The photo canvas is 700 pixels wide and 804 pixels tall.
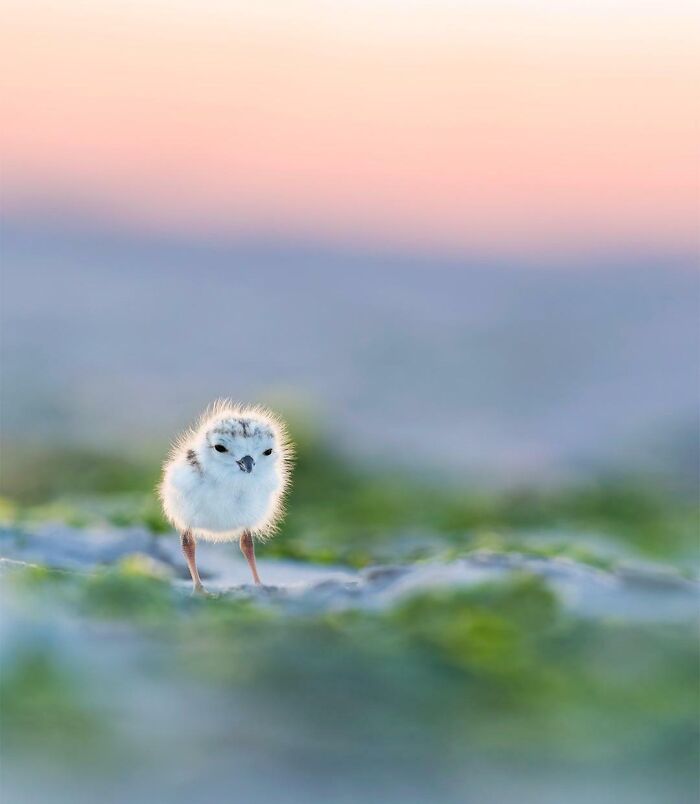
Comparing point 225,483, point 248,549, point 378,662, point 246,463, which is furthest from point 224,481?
point 378,662

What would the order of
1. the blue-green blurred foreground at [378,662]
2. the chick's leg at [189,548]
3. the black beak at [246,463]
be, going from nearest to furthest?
the blue-green blurred foreground at [378,662]
the chick's leg at [189,548]
the black beak at [246,463]

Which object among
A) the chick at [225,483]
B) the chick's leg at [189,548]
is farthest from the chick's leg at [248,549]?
the chick's leg at [189,548]

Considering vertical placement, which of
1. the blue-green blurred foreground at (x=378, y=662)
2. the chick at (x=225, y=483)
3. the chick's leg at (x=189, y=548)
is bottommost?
the blue-green blurred foreground at (x=378, y=662)

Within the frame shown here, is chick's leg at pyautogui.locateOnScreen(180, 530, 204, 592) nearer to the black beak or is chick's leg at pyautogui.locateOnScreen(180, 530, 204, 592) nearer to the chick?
the chick

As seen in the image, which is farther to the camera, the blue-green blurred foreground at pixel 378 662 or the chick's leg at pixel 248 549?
the chick's leg at pixel 248 549

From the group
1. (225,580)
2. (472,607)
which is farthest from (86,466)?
(472,607)

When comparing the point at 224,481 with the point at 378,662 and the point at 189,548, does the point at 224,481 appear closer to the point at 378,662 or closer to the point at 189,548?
the point at 189,548

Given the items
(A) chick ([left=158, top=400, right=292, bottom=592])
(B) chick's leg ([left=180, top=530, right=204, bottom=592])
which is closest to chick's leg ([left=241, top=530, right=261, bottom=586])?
(A) chick ([left=158, top=400, right=292, bottom=592])

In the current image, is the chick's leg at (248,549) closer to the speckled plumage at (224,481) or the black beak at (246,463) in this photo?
the speckled plumage at (224,481)
